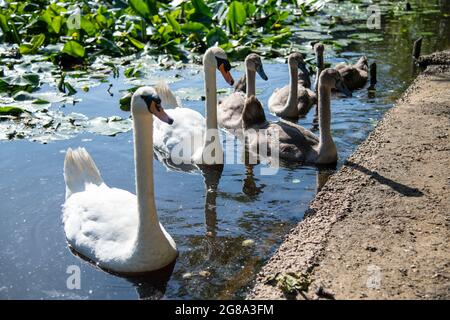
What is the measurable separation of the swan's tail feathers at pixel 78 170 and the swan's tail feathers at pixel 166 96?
113 inches

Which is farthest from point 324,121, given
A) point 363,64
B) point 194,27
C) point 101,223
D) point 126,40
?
point 126,40

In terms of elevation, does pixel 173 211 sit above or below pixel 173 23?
below

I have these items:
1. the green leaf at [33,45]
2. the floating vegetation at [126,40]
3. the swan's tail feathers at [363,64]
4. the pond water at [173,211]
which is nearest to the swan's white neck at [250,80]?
the pond water at [173,211]

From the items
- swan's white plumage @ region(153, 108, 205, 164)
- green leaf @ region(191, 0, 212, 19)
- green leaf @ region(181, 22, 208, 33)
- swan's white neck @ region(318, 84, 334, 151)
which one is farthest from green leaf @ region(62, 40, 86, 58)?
swan's white neck @ region(318, 84, 334, 151)

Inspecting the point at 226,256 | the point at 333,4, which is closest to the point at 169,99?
the point at 226,256

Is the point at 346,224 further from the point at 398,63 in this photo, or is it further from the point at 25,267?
the point at 398,63

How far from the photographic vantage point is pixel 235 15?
13.5 metres

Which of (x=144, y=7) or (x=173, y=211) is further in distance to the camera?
(x=144, y=7)

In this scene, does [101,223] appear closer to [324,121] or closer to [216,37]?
[324,121]

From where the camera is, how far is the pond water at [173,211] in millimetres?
5746

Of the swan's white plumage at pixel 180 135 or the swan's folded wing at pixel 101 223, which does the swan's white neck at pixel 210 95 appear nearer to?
the swan's white plumage at pixel 180 135

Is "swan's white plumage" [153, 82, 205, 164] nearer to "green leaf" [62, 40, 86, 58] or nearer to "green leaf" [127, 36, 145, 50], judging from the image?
"green leaf" [62, 40, 86, 58]

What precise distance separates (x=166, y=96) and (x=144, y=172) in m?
4.03

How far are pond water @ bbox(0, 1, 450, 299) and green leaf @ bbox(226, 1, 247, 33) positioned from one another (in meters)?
2.71
